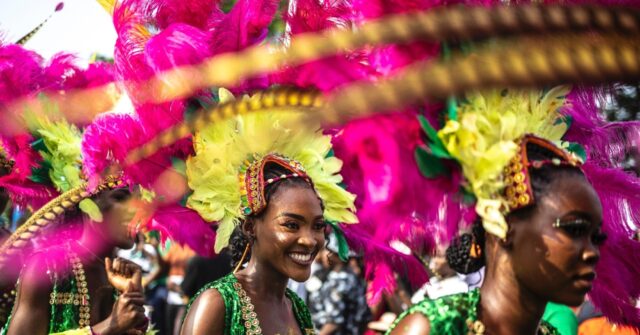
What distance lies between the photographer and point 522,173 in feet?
9.76

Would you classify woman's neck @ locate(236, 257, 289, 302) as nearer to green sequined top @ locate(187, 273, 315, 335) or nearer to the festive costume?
green sequined top @ locate(187, 273, 315, 335)

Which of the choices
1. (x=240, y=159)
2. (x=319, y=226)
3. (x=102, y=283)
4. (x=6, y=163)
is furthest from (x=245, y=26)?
(x=6, y=163)

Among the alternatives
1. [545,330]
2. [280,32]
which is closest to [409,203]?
[545,330]

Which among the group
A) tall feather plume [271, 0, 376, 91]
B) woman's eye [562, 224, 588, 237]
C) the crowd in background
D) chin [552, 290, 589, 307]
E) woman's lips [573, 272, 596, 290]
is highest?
tall feather plume [271, 0, 376, 91]

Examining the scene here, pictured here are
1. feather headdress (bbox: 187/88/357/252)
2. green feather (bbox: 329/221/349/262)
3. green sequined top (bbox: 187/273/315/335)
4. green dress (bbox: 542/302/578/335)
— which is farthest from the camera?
green dress (bbox: 542/302/578/335)

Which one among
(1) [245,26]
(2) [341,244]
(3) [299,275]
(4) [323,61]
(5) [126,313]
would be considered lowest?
(5) [126,313]

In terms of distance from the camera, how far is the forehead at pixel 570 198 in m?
2.94

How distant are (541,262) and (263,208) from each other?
1.53 m

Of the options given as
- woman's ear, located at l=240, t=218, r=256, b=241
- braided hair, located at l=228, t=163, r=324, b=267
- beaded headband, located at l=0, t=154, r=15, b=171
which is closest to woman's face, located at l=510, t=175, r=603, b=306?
braided hair, located at l=228, t=163, r=324, b=267

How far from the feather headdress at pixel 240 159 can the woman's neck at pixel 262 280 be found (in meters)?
0.26

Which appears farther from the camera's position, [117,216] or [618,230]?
[117,216]

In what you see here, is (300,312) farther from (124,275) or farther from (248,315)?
(124,275)

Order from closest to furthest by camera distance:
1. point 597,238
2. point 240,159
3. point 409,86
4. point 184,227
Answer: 1. point 409,86
2. point 597,238
3. point 240,159
4. point 184,227

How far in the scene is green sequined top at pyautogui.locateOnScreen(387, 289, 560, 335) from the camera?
292 cm
